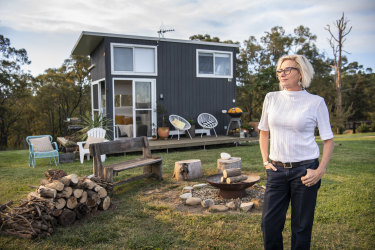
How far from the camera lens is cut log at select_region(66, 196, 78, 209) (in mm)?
3531

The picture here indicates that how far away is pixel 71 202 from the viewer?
11.7ft

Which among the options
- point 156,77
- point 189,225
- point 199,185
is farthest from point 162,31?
point 189,225

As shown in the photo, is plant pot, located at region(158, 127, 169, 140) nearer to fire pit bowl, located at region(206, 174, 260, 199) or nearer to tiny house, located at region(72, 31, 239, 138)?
tiny house, located at region(72, 31, 239, 138)

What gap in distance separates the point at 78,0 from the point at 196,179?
29.4ft

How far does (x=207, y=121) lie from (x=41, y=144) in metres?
5.65

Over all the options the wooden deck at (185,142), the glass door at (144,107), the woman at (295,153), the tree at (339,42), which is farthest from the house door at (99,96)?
the tree at (339,42)

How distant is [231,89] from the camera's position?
37.4 feet

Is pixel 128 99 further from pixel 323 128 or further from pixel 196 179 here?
pixel 323 128

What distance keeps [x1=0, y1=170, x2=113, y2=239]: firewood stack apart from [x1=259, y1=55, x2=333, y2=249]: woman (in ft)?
7.92

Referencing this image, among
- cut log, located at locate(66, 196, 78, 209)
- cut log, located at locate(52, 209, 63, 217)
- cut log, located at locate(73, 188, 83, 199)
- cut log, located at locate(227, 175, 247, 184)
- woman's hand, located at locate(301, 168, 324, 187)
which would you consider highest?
woman's hand, located at locate(301, 168, 324, 187)

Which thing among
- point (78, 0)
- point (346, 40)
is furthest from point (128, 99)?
point (346, 40)

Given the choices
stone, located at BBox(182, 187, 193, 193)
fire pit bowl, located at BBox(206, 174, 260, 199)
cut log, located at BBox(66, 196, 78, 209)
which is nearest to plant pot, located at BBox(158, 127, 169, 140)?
stone, located at BBox(182, 187, 193, 193)

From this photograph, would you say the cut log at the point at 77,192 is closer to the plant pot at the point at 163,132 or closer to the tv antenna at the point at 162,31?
the plant pot at the point at 163,132

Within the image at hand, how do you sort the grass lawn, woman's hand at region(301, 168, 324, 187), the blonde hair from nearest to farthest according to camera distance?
1. woman's hand at region(301, 168, 324, 187)
2. the blonde hair
3. the grass lawn
